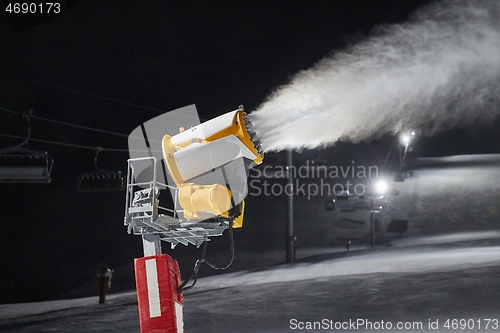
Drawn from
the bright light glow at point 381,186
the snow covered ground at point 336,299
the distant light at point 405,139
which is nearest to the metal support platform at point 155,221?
the snow covered ground at point 336,299

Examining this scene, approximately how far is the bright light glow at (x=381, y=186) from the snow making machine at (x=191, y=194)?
7.45m

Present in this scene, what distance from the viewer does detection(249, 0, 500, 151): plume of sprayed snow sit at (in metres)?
6.55

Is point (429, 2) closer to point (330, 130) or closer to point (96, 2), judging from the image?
point (330, 130)

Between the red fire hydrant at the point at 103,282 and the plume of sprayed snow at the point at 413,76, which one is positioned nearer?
the plume of sprayed snow at the point at 413,76

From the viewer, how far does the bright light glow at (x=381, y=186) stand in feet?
32.9

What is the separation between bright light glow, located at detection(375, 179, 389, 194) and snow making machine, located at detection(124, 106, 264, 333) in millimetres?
7453

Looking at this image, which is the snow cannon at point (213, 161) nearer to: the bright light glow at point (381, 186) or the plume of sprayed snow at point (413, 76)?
the plume of sprayed snow at point (413, 76)

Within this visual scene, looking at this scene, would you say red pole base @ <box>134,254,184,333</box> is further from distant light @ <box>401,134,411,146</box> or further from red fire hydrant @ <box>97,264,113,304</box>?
distant light @ <box>401,134,411,146</box>

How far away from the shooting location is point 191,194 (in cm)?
285

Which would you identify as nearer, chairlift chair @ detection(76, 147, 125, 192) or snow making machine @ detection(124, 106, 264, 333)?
snow making machine @ detection(124, 106, 264, 333)

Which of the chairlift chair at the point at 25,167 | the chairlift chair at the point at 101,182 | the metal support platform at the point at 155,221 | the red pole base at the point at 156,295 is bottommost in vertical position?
the red pole base at the point at 156,295

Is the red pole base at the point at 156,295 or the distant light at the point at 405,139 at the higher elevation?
the distant light at the point at 405,139

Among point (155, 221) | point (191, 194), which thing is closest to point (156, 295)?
point (155, 221)

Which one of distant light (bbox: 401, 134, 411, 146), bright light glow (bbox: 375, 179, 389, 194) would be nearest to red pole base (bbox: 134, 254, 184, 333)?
distant light (bbox: 401, 134, 411, 146)
